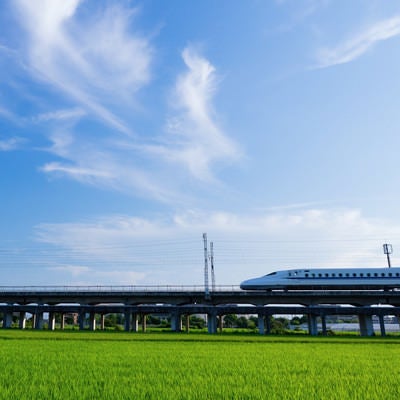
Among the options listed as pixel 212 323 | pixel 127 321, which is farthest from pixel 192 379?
pixel 127 321

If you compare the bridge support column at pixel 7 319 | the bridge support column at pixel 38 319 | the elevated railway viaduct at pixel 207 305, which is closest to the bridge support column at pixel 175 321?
the elevated railway viaduct at pixel 207 305

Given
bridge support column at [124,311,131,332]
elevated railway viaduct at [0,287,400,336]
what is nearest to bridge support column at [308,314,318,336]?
elevated railway viaduct at [0,287,400,336]

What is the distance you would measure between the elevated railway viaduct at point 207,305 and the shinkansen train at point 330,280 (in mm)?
1357

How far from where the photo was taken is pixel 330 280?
65562 mm

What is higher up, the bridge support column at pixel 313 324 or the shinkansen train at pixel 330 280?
the shinkansen train at pixel 330 280

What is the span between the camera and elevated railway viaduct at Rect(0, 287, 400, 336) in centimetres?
5709

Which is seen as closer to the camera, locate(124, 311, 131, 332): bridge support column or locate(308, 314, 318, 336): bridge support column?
locate(308, 314, 318, 336): bridge support column

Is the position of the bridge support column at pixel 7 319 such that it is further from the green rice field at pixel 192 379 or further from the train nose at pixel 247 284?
the green rice field at pixel 192 379

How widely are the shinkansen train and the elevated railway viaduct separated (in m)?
1.36

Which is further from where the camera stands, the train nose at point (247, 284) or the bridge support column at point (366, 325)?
the train nose at point (247, 284)

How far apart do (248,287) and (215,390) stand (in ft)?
193

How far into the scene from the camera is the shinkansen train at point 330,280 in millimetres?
64188

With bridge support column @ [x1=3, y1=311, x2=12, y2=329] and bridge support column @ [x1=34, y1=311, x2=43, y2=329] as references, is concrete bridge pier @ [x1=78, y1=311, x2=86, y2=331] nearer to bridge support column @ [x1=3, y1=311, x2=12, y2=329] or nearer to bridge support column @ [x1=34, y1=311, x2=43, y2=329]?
bridge support column @ [x1=34, y1=311, x2=43, y2=329]

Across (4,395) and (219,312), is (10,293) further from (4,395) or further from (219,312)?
(4,395)
